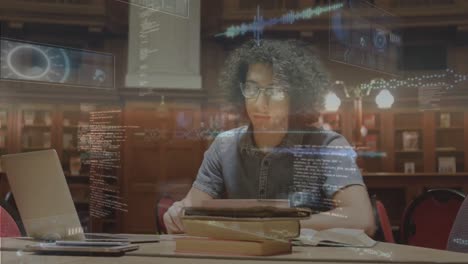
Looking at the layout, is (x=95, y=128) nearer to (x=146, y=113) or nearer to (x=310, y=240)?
(x=146, y=113)

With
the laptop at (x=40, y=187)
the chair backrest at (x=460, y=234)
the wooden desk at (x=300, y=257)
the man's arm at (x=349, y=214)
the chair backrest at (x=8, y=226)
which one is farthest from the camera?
the man's arm at (x=349, y=214)

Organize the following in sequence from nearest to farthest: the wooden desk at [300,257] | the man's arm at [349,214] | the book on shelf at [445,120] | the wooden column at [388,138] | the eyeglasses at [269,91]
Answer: the wooden desk at [300,257] → the man's arm at [349,214] → the eyeglasses at [269,91] → the book on shelf at [445,120] → the wooden column at [388,138]

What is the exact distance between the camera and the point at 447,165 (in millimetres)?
3186

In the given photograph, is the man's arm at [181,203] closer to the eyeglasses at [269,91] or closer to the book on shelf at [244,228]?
the eyeglasses at [269,91]

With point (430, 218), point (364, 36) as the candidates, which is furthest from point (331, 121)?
point (430, 218)

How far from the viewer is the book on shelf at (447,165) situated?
316 cm

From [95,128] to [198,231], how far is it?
1.71m

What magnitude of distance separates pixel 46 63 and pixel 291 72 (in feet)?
4.00

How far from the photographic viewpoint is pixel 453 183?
10.1ft

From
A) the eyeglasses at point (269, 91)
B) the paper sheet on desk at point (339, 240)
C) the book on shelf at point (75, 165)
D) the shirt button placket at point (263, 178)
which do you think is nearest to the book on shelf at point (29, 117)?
the book on shelf at point (75, 165)

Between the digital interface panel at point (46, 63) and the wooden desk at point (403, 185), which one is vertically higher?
the digital interface panel at point (46, 63)

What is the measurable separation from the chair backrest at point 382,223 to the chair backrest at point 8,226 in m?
1.39

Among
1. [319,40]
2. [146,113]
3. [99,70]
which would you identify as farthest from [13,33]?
[319,40]

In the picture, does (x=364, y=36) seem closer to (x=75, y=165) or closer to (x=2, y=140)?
(x=75, y=165)
